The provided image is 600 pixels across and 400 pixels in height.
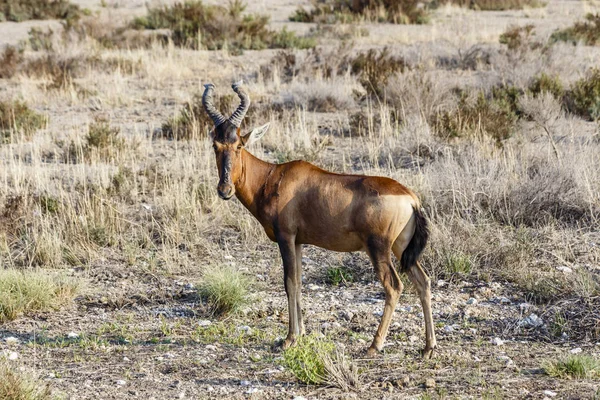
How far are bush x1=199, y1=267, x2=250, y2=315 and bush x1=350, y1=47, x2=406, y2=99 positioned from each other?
27.9 feet

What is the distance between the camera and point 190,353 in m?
7.23

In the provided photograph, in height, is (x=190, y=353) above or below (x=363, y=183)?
below

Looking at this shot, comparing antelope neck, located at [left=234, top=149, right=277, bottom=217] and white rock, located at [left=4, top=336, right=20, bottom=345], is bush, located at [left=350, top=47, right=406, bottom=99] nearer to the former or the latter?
antelope neck, located at [left=234, top=149, right=277, bottom=217]

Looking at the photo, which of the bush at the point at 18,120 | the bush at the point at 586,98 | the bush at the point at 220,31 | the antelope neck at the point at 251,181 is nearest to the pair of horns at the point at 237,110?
the antelope neck at the point at 251,181

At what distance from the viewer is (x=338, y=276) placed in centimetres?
908

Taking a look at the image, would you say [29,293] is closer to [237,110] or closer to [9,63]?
[237,110]

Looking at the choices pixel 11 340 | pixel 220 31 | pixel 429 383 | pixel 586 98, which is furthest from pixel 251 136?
pixel 220 31

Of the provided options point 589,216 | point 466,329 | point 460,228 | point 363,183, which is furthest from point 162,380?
point 589,216

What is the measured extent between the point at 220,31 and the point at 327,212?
18612 millimetres

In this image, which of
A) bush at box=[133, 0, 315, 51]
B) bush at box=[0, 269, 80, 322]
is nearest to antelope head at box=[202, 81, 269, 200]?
bush at box=[0, 269, 80, 322]

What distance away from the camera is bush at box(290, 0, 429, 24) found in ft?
93.1

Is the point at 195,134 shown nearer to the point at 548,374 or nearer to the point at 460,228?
A: the point at 460,228

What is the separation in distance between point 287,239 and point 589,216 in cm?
463

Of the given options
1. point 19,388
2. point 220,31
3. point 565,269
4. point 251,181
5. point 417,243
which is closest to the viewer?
point 19,388
